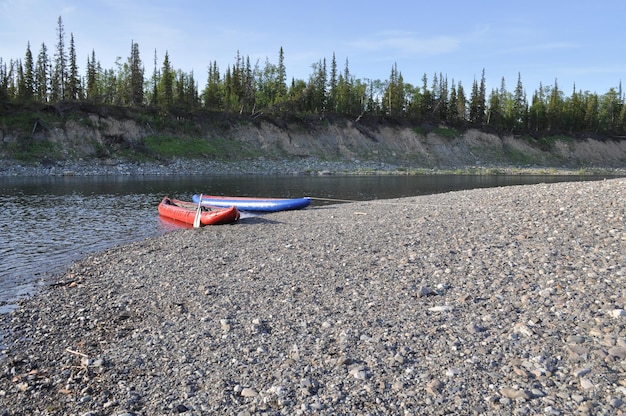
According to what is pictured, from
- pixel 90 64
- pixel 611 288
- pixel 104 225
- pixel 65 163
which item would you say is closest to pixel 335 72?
pixel 90 64

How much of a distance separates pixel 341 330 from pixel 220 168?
209ft

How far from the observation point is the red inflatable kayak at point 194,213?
834 inches

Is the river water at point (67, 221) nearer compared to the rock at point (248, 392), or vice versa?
the rock at point (248, 392)

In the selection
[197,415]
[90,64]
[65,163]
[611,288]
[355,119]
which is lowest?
[197,415]

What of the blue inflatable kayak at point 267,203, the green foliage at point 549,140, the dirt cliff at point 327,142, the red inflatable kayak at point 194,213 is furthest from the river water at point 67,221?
the green foliage at point 549,140

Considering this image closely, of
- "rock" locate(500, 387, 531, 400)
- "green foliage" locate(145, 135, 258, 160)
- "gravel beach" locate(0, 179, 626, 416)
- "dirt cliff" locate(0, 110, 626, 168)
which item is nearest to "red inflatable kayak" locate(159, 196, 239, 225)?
"gravel beach" locate(0, 179, 626, 416)

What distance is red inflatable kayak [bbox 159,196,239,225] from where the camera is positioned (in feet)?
69.5

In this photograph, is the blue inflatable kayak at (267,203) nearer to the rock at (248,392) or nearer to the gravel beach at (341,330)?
the gravel beach at (341,330)

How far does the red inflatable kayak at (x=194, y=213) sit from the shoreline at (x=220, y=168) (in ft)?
126

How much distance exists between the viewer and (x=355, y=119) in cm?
9550

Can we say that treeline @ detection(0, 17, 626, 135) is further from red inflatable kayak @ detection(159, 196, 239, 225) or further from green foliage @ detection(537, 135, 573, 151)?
red inflatable kayak @ detection(159, 196, 239, 225)

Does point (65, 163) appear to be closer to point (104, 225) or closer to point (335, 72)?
point (104, 225)

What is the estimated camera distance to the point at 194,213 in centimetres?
2302

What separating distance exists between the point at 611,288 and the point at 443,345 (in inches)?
168
